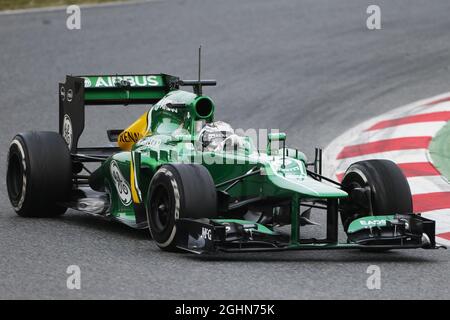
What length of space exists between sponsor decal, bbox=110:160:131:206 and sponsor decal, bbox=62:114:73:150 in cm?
105

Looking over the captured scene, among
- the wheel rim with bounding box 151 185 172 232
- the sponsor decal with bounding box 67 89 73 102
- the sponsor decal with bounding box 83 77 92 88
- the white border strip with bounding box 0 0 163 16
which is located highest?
the white border strip with bounding box 0 0 163 16

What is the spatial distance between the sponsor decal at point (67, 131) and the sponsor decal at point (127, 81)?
382mm

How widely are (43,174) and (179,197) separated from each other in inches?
82.3

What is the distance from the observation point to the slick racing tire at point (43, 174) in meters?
10.5

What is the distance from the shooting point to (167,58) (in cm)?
1842

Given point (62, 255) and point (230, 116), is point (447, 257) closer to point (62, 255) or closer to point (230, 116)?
point (62, 255)

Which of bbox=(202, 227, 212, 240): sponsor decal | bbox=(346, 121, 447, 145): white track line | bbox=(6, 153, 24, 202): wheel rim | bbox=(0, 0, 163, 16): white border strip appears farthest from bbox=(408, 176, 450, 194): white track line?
bbox=(0, 0, 163, 16): white border strip

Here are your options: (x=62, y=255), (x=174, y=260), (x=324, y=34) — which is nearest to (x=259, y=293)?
(x=174, y=260)

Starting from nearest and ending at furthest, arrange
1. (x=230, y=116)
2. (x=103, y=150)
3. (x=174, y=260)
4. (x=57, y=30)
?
(x=174, y=260)
(x=103, y=150)
(x=230, y=116)
(x=57, y=30)

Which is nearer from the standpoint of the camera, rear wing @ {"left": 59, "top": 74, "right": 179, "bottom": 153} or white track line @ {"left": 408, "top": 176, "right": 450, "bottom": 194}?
rear wing @ {"left": 59, "top": 74, "right": 179, "bottom": 153}

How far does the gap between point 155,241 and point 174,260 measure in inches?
21.1

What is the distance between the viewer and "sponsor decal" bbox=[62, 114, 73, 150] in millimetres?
11350

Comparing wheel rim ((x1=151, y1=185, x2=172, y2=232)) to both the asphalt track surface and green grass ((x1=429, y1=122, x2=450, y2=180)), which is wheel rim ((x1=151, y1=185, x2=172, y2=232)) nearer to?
the asphalt track surface
